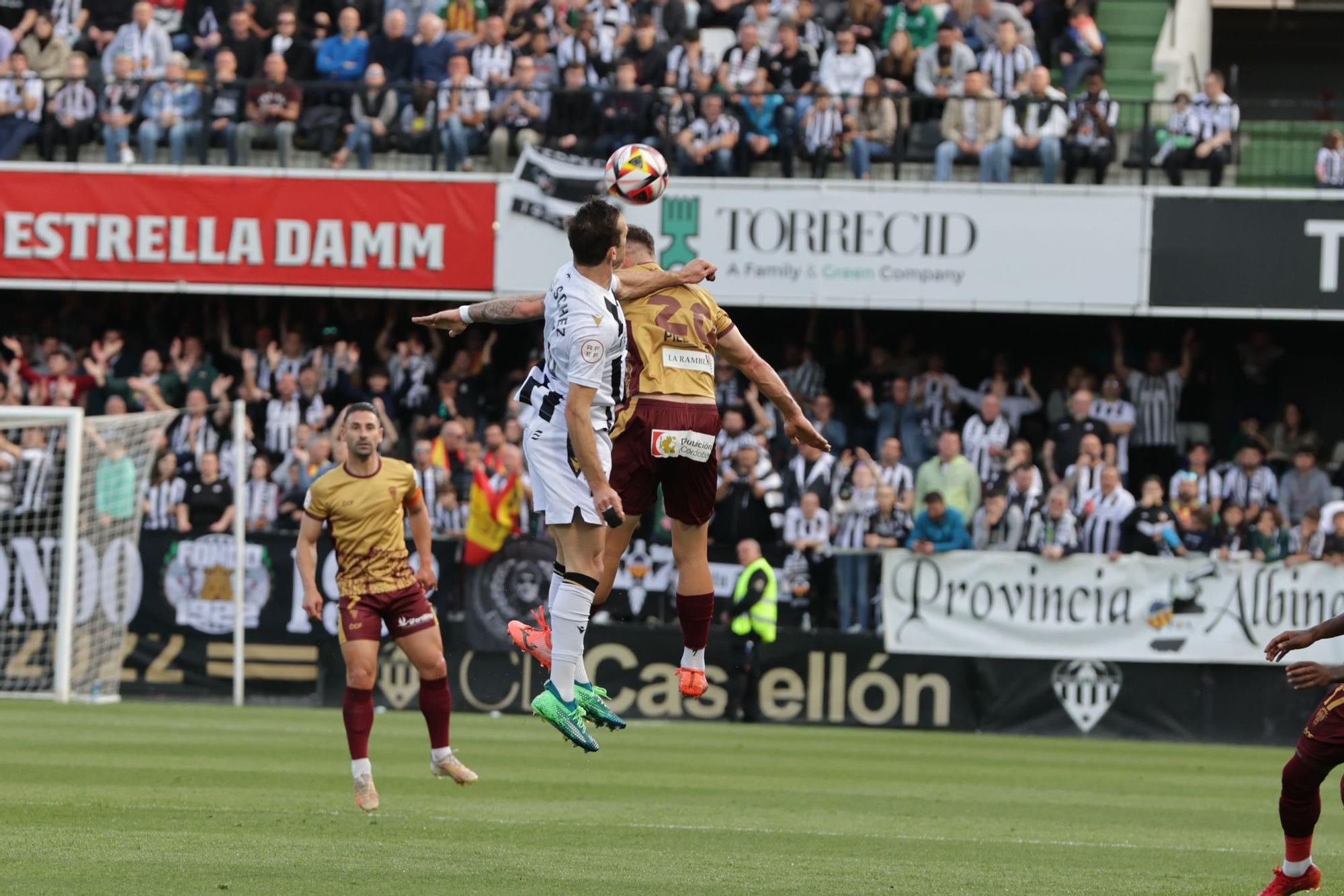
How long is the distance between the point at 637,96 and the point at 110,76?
20.8 feet

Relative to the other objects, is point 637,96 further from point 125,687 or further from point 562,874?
point 562,874

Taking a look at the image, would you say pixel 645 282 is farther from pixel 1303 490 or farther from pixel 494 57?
pixel 494 57

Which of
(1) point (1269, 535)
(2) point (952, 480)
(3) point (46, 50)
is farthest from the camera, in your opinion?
(3) point (46, 50)

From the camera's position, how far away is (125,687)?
65.7ft

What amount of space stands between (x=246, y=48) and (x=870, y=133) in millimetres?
7591

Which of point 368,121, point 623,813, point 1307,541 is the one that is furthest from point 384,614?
point 368,121

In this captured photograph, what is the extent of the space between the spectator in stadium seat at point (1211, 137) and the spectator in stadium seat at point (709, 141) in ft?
16.2

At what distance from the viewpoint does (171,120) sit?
76.0 feet

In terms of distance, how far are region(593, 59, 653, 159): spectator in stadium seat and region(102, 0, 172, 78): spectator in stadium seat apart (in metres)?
5.50

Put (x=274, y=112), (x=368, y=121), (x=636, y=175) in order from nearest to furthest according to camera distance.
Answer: (x=636, y=175) → (x=368, y=121) → (x=274, y=112)

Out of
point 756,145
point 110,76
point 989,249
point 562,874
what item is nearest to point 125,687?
point 110,76

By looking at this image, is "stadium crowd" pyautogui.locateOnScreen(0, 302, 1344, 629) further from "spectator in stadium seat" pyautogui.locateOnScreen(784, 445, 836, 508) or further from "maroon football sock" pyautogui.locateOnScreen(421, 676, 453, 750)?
"maroon football sock" pyautogui.locateOnScreen(421, 676, 453, 750)

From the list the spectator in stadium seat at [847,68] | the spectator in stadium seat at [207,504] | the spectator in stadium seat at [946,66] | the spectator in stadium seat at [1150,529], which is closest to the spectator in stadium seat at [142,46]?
the spectator in stadium seat at [207,504]

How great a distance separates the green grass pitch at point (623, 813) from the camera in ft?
28.0
